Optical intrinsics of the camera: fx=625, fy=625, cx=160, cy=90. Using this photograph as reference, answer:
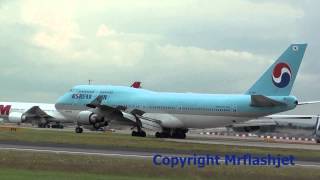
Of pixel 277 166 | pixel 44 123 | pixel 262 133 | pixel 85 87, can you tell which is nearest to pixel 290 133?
pixel 262 133

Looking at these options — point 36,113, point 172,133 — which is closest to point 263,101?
point 172,133

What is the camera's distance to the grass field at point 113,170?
66.1ft

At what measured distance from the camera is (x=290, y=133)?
110m

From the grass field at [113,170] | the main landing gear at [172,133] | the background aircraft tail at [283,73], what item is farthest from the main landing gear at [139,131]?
the grass field at [113,170]

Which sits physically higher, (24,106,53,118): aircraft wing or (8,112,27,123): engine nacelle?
(24,106,53,118): aircraft wing

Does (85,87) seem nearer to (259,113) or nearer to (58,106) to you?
(58,106)

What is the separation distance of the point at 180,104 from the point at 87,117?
9.58 m

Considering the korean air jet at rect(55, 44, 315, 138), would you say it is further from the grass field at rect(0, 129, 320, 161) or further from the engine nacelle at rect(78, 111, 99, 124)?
the grass field at rect(0, 129, 320, 161)

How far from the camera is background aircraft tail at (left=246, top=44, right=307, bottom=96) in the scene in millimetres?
56500

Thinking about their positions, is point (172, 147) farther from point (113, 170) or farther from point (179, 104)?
point (179, 104)

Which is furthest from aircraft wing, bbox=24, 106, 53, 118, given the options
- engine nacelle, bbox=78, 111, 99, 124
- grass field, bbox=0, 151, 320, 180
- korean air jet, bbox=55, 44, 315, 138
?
grass field, bbox=0, 151, 320, 180

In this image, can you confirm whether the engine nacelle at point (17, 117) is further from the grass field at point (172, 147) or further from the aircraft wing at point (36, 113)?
the grass field at point (172, 147)

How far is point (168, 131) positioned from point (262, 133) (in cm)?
4525

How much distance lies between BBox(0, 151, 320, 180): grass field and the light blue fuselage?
31721mm
